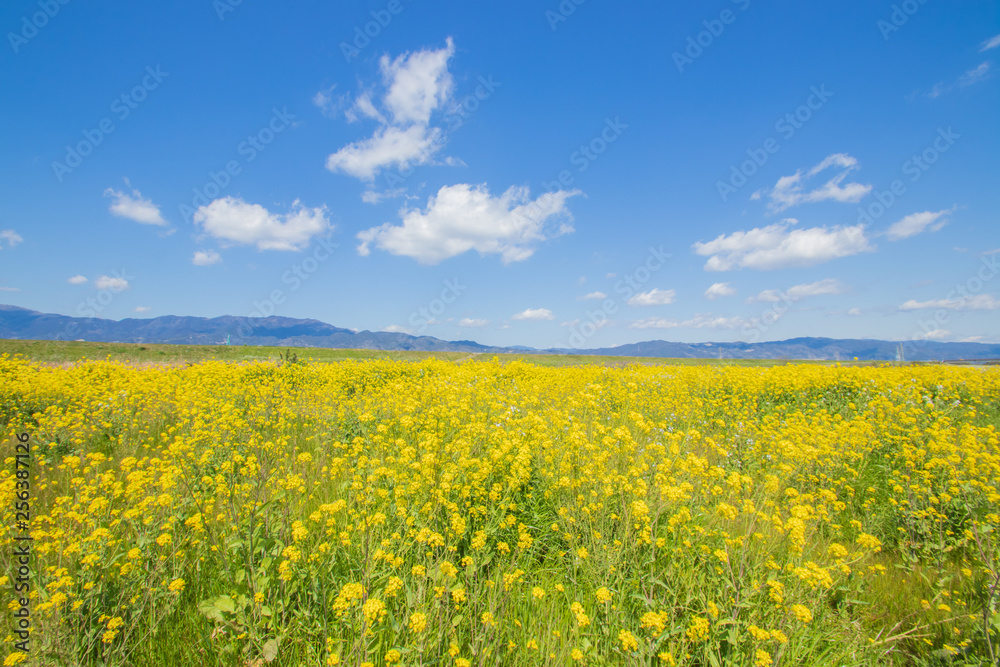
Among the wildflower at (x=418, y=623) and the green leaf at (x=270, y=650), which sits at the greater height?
the wildflower at (x=418, y=623)

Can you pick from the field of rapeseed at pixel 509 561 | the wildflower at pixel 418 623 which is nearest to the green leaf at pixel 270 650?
the field of rapeseed at pixel 509 561

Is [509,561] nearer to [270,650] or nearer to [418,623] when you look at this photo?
[418,623]

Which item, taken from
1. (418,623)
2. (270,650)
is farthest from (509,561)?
(270,650)

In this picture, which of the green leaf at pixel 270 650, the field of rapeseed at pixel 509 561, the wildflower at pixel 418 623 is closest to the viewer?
the wildflower at pixel 418 623

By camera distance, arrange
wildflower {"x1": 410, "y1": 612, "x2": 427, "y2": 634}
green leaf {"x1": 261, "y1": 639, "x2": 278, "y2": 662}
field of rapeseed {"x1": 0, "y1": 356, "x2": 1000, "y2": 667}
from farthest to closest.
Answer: field of rapeseed {"x1": 0, "y1": 356, "x2": 1000, "y2": 667}, green leaf {"x1": 261, "y1": 639, "x2": 278, "y2": 662}, wildflower {"x1": 410, "y1": 612, "x2": 427, "y2": 634}

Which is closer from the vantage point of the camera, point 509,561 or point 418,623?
point 418,623

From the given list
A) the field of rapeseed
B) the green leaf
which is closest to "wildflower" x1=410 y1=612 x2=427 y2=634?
the field of rapeseed

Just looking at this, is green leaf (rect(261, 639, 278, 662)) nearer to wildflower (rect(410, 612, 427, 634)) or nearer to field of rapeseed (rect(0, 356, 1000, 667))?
field of rapeseed (rect(0, 356, 1000, 667))

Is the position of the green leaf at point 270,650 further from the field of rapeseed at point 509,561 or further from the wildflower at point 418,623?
the wildflower at point 418,623

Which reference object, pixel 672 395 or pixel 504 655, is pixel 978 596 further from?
pixel 672 395

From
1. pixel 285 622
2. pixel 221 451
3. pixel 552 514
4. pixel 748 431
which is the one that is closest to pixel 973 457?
pixel 748 431

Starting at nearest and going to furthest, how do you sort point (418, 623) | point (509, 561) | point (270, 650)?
point (418, 623) < point (270, 650) < point (509, 561)

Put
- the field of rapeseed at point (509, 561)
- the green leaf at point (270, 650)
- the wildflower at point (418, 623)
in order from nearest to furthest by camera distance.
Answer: the wildflower at point (418, 623), the green leaf at point (270, 650), the field of rapeseed at point (509, 561)

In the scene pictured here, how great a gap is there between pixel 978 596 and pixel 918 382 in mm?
12422
